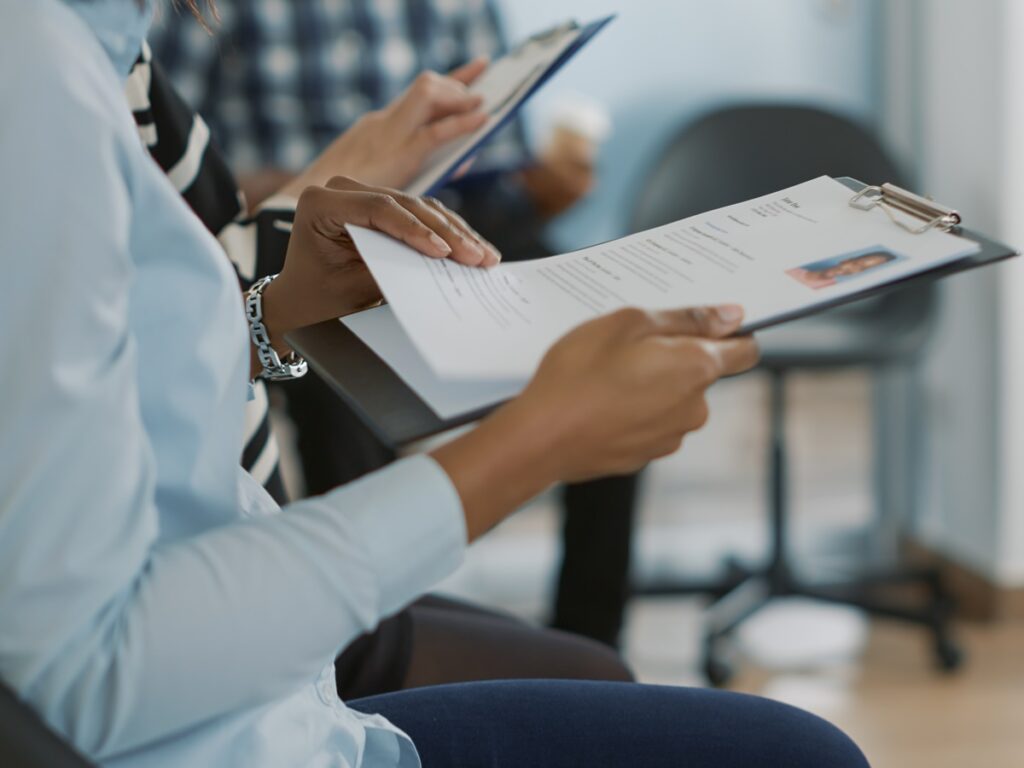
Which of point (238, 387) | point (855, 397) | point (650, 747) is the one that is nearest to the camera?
point (238, 387)

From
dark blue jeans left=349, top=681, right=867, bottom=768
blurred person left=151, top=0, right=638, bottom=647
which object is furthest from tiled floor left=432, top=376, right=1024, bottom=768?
dark blue jeans left=349, top=681, right=867, bottom=768

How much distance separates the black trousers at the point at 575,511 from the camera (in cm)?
173

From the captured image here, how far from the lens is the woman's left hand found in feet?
2.51

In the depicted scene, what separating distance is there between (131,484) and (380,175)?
26.9 inches

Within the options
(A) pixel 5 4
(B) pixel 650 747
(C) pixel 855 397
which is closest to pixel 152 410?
(A) pixel 5 4

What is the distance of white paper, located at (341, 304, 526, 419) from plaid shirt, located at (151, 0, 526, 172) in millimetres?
1680

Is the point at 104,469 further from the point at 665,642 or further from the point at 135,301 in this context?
the point at 665,642

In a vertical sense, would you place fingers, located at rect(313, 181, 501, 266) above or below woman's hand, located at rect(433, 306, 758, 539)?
above

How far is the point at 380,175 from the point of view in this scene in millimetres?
1136

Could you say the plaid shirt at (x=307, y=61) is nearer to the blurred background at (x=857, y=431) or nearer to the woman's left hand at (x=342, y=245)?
the blurred background at (x=857, y=431)

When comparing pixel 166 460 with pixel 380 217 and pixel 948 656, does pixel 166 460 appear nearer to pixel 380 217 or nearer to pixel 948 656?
pixel 380 217

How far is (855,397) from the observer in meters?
2.80

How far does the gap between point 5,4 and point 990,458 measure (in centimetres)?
201

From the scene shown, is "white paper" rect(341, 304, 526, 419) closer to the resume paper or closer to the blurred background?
the resume paper
